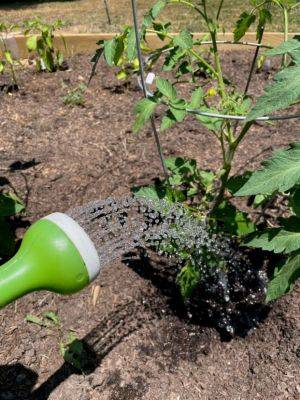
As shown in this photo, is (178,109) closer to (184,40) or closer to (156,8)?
(184,40)

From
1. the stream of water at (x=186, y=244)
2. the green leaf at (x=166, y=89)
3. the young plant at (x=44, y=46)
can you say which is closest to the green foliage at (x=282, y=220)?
the stream of water at (x=186, y=244)

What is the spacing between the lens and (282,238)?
49.5 inches

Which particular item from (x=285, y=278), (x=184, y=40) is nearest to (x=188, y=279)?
(x=285, y=278)

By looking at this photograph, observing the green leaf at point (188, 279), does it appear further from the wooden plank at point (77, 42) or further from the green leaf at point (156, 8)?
the wooden plank at point (77, 42)

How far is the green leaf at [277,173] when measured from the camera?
3.43 ft

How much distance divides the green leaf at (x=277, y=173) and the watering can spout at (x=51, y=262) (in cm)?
38

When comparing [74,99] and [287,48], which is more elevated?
[287,48]

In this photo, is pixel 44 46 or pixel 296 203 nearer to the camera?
pixel 296 203

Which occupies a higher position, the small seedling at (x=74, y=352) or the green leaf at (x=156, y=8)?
the green leaf at (x=156, y=8)

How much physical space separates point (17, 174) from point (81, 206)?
457mm

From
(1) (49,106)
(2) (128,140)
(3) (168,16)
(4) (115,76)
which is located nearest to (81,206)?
(2) (128,140)

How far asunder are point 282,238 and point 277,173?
26cm

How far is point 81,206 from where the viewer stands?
200 centimetres

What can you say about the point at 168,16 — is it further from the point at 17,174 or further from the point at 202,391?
the point at 202,391
